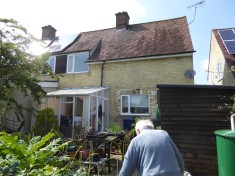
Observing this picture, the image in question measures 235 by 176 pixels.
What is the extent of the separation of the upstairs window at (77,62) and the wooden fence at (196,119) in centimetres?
1124

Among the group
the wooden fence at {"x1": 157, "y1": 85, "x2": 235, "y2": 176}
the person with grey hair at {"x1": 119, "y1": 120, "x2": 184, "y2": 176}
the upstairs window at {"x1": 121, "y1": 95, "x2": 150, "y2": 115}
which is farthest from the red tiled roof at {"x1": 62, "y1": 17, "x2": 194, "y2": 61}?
the person with grey hair at {"x1": 119, "y1": 120, "x2": 184, "y2": 176}

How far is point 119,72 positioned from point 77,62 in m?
4.18

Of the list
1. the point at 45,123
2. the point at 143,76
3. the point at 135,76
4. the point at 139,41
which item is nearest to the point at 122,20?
the point at 139,41

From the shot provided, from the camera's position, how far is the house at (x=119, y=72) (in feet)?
47.5

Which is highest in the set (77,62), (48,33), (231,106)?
(48,33)

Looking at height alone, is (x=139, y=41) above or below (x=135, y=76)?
above

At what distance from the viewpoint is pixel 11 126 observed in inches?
655

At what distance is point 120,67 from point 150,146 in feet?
42.8

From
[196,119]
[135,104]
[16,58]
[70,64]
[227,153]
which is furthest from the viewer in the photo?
[70,64]

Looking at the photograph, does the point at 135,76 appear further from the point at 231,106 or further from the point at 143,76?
the point at 231,106

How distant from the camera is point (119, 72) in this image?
16.0 m

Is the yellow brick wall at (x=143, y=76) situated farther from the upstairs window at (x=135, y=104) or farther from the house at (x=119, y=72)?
the upstairs window at (x=135, y=104)

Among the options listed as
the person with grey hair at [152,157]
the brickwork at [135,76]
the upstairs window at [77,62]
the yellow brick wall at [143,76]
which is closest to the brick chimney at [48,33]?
the upstairs window at [77,62]

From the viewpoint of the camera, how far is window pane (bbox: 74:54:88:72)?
57.6ft
